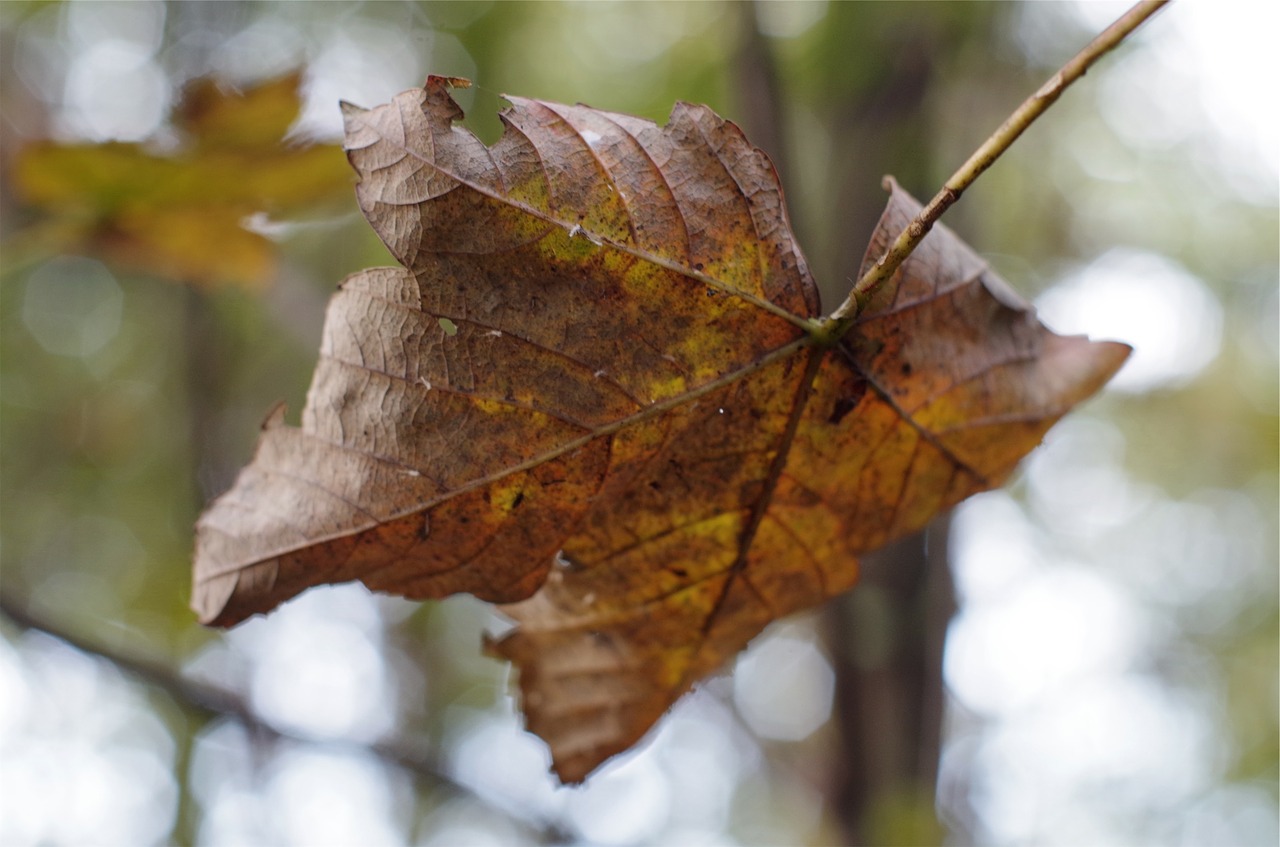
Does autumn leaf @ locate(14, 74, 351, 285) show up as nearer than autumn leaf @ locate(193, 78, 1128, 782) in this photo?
No

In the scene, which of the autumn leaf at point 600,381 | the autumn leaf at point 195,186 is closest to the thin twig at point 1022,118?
the autumn leaf at point 600,381

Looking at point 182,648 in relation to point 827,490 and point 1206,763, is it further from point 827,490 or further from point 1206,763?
point 1206,763

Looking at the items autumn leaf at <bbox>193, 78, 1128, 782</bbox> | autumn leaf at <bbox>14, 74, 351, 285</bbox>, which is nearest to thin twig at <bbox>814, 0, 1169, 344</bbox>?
autumn leaf at <bbox>193, 78, 1128, 782</bbox>

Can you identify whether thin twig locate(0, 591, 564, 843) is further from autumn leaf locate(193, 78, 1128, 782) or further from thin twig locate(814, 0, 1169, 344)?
thin twig locate(814, 0, 1169, 344)

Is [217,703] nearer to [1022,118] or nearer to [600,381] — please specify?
[600,381]

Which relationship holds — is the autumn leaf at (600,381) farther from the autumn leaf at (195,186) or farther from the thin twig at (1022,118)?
the autumn leaf at (195,186)
